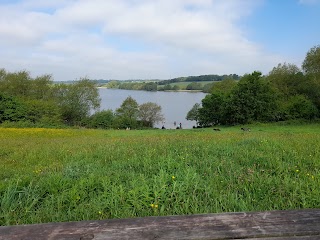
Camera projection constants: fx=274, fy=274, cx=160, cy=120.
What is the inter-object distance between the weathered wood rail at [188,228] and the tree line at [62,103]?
42.6 meters

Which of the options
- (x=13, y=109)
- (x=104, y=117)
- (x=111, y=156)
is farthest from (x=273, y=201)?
(x=104, y=117)

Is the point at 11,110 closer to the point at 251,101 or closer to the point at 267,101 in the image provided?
the point at 251,101

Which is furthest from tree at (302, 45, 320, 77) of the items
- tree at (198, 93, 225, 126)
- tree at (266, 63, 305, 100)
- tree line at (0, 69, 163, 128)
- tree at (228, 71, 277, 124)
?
tree line at (0, 69, 163, 128)

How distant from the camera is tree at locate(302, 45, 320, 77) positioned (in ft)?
120

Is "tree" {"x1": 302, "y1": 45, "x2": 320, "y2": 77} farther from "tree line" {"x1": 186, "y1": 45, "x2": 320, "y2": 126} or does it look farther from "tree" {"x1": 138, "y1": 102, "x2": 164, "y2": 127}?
"tree" {"x1": 138, "y1": 102, "x2": 164, "y2": 127}

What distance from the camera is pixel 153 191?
3.73 meters

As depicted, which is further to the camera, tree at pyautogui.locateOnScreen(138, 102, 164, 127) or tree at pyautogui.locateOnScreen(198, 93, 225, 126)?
tree at pyautogui.locateOnScreen(138, 102, 164, 127)

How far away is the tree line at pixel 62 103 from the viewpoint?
144 feet

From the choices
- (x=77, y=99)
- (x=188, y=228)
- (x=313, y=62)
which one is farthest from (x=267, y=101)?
(x=188, y=228)

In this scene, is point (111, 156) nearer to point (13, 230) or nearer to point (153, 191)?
point (153, 191)

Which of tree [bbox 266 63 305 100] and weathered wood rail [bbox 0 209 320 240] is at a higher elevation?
tree [bbox 266 63 305 100]

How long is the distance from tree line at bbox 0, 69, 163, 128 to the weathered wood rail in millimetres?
42632

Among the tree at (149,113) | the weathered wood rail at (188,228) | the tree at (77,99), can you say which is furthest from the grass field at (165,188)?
the tree at (149,113)

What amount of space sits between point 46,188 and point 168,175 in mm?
1846
